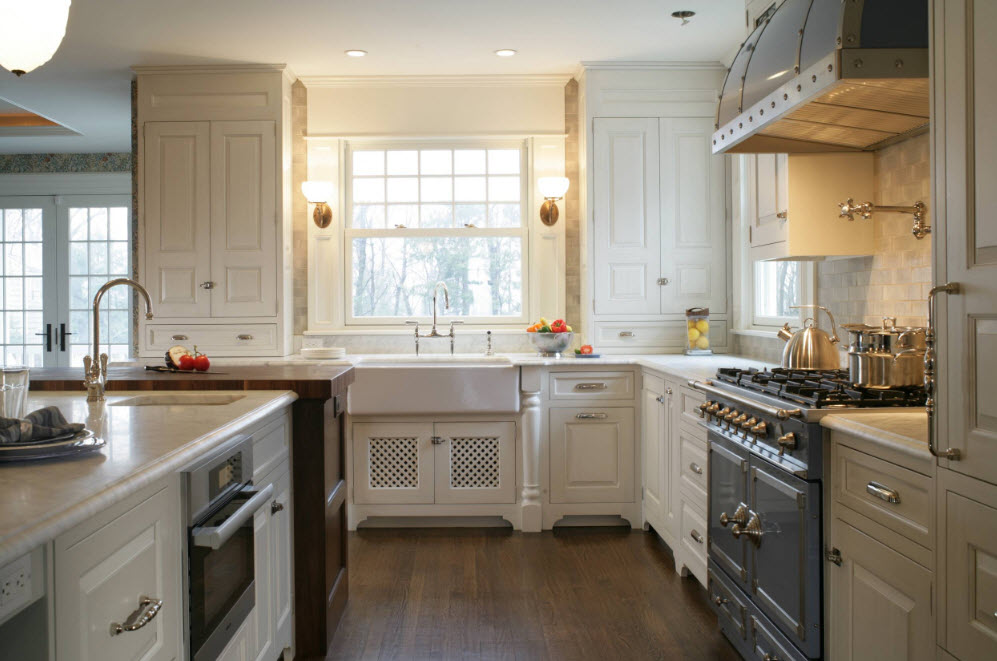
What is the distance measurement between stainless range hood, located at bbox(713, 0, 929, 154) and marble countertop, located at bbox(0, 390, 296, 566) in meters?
1.80

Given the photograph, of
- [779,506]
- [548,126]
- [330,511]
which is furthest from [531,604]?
[548,126]

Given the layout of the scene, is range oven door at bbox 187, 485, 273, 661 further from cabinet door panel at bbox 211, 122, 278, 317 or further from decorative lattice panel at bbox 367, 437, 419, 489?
cabinet door panel at bbox 211, 122, 278, 317

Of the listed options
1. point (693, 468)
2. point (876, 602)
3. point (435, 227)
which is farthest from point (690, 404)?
point (435, 227)

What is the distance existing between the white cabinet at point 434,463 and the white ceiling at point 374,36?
6.78 ft

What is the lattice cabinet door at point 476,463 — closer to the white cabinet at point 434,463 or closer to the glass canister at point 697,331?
the white cabinet at point 434,463

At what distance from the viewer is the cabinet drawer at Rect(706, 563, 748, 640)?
2.48 m

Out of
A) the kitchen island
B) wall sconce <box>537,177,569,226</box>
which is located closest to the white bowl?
wall sconce <box>537,177,569,226</box>

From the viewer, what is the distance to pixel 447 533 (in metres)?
4.14

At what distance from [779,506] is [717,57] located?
10.2 feet

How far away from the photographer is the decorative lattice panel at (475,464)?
4195 millimetres

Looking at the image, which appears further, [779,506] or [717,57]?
[717,57]

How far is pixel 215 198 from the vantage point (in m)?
4.52


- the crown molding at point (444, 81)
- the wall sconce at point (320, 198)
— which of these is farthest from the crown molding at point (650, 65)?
the wall sconce at point (320, 198)

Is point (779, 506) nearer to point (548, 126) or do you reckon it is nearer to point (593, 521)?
point (593, 521)
